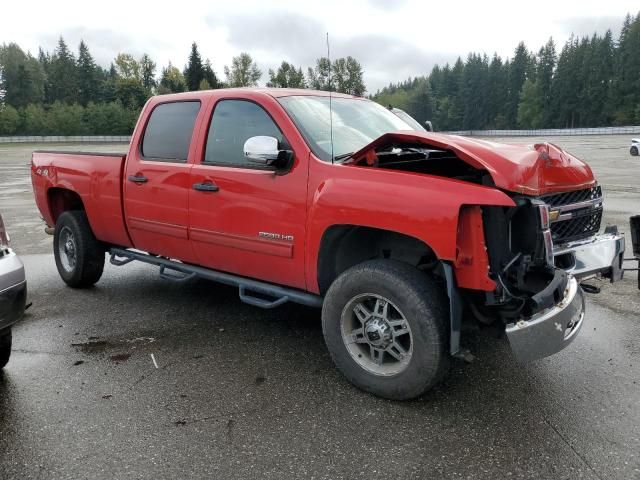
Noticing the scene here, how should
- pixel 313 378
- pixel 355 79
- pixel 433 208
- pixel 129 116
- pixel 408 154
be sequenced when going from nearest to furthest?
pixel 433 208
pixel 313 378
pixel 408 154
pixel 355 79
pixel 129 116

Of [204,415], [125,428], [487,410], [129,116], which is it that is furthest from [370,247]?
[129,116]

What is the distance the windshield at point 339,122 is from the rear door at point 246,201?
11 cm

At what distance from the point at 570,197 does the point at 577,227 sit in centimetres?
24

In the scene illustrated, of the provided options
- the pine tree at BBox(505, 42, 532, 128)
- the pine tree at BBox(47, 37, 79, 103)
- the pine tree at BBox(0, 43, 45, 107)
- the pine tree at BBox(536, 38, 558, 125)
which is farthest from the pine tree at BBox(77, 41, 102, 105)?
the pine tree at BBox(536, 38, 558, 125)

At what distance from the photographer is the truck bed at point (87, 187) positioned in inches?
191

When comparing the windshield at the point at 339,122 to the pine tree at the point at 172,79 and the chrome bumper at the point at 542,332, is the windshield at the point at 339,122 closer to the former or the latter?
the chrome bumper at the point at 542,332

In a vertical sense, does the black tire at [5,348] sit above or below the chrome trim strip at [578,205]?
below

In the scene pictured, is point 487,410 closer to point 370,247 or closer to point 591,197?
point 370,247

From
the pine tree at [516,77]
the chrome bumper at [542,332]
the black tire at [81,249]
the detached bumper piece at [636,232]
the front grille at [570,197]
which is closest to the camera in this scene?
the chrome bumper at [542,332]

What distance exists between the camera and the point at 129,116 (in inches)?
3211

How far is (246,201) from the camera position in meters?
3.71

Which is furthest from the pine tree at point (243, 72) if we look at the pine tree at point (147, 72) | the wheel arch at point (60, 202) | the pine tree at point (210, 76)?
the wheel arch at point (60, 202)

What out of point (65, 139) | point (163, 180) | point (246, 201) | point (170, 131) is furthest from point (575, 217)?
point (65, 139)

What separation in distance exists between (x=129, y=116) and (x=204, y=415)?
283 ft
